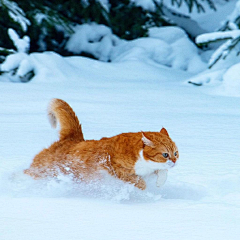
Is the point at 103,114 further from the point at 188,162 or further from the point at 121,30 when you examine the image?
the point at 121,30

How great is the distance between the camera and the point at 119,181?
2.39m

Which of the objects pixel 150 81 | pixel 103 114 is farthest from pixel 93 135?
pixel 150 81

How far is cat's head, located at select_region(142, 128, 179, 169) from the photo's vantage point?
7.66 ft

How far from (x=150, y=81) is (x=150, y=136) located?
15.1ft

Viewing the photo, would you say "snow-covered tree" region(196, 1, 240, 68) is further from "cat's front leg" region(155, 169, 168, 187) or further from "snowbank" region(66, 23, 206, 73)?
"cat's front leg" region(155, 169, 168, 187)

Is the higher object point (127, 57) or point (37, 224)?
point (37, 224)

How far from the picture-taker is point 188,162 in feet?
9.33

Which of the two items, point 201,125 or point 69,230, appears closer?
point 69,230

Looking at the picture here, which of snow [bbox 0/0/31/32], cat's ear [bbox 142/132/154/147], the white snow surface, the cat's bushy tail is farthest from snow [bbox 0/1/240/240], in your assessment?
snow [bbox 0/0/31/32]

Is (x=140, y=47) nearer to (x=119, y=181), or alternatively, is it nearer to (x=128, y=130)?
(x=128, y=130)

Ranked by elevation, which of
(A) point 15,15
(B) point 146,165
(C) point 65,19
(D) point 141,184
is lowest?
(C) point 65,19

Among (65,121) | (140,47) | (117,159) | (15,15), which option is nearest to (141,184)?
(117,159)

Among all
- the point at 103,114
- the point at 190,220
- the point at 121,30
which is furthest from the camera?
the point at 121,30

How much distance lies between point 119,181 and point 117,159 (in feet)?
0.40
